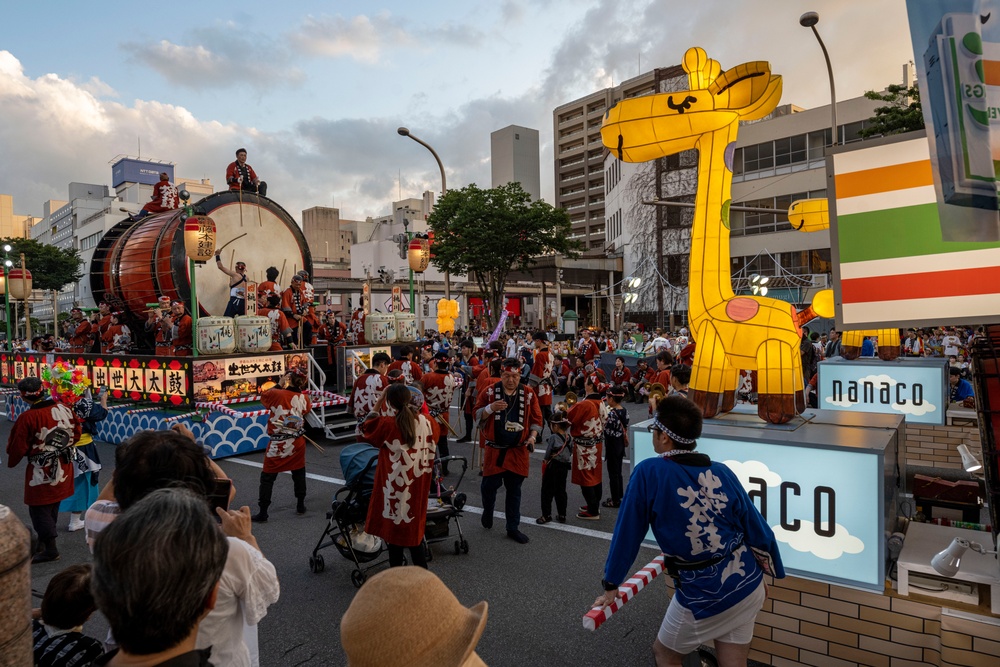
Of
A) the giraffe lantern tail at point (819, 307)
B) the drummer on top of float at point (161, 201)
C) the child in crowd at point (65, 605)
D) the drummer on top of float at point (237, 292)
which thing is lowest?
the child in crowd at point (65, 605)

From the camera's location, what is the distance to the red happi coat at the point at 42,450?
543 centimetres

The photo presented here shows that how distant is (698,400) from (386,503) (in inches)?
94.9

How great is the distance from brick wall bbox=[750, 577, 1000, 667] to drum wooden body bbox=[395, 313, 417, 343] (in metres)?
10.9

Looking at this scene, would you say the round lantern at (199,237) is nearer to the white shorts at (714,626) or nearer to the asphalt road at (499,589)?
the asphalt road at (499,589)

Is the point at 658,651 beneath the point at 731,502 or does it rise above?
beneath

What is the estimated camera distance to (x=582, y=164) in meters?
65.9

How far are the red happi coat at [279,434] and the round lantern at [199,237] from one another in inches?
195

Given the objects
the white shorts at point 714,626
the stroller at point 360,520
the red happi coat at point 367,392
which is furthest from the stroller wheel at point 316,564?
the white shorts at point 714,626

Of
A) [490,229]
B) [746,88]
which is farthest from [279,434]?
[490,229]

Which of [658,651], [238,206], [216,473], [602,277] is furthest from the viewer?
[602,277]

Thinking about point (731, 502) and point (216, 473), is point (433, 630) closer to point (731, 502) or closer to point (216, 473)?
point (216, 473)

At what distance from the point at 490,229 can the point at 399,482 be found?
21.3 metres

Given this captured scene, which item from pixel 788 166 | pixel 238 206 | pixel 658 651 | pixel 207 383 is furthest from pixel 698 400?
pixel 788 166

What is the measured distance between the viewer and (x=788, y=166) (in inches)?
1254
